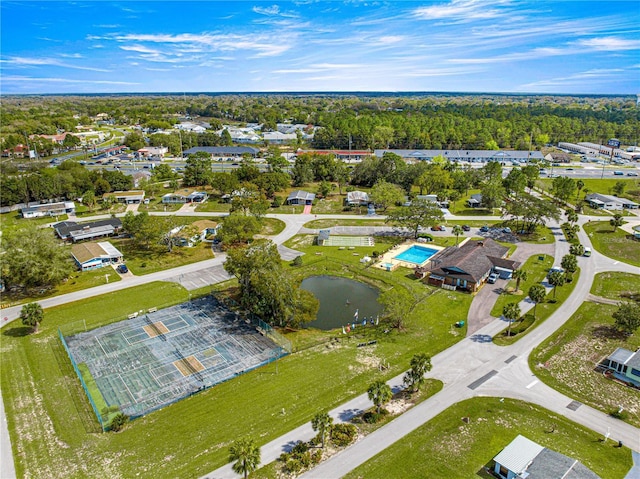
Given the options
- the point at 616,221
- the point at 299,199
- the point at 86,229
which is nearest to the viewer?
the point at 86,229

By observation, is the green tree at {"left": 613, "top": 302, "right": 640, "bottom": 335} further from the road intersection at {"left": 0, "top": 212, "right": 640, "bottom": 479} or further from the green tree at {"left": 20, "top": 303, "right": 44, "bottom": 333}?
the green tree at {"left": 20, "top": 303, "right": 44, "bottom": 333}

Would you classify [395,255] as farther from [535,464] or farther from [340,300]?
[535,464]

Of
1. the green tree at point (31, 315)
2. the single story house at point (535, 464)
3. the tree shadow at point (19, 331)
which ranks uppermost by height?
the green tree at point (31, 315)

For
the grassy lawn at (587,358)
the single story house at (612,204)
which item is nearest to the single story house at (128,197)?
the grassy lawn at (587,358)

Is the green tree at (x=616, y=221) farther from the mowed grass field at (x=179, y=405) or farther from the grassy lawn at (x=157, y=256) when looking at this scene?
the grassy lawn at (x=157, y=256)

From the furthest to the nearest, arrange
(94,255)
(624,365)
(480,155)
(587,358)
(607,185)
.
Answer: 1. (480,155)
2. (607,185)
3. (94,255)
4. (587,358)
5. (624,365)

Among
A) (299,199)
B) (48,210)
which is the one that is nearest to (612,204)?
(299,199)
